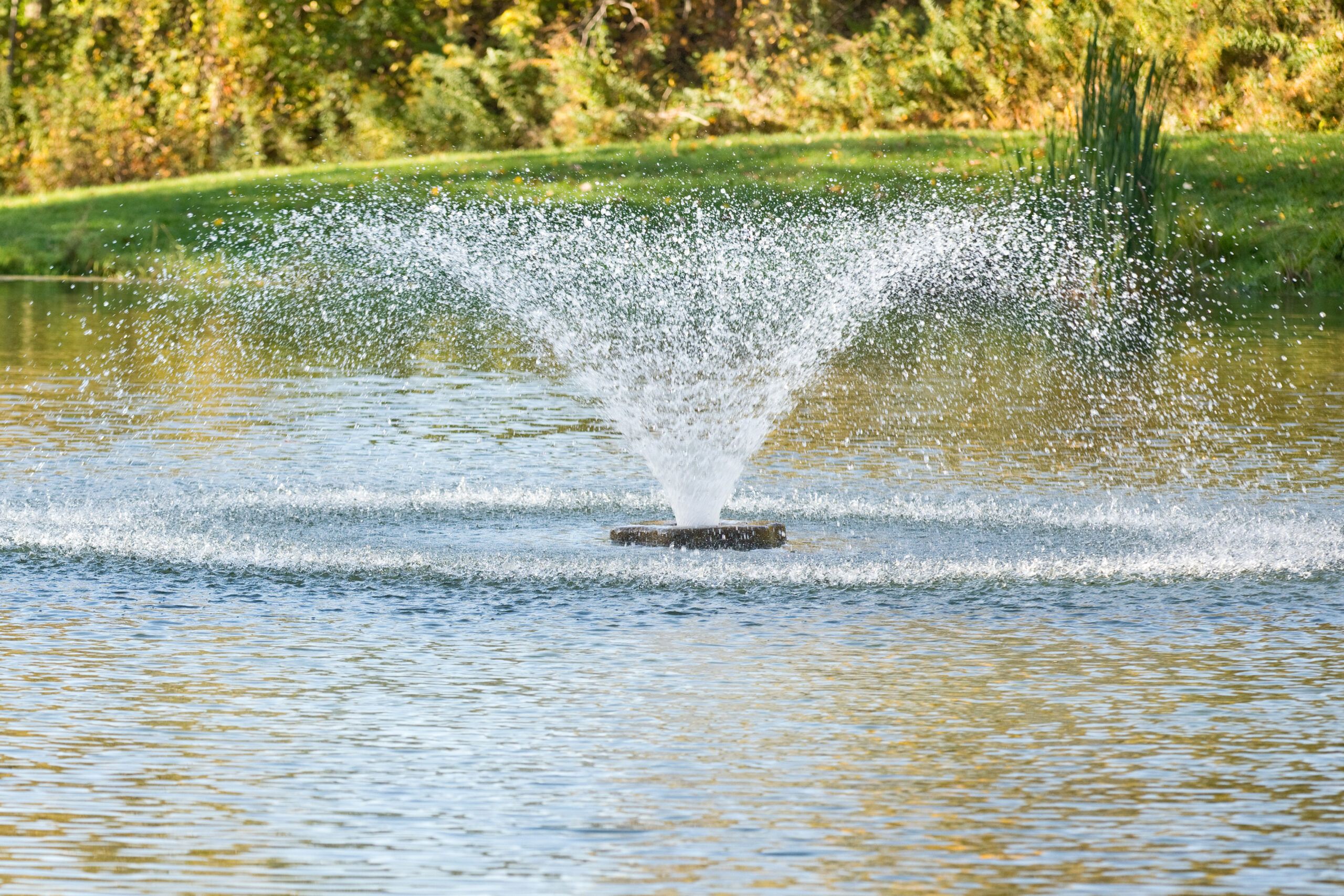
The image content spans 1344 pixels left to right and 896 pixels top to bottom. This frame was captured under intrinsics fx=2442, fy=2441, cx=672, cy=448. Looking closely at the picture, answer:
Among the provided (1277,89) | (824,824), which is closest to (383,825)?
(824,824)

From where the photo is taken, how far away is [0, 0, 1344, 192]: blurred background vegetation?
33.2m

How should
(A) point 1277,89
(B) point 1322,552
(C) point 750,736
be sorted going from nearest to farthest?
(C) point 750,736 → (B) point 1322,552 → (A) point 1277,89

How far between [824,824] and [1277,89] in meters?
27.8

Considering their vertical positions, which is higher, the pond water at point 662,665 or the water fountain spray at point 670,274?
the water fountain spray at point 670,274

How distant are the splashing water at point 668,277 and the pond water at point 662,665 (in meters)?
3.94

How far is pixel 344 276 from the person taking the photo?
26.5 meters

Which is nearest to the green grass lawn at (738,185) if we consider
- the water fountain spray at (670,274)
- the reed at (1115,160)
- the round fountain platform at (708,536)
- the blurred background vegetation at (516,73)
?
the water fountain spray at (670,274)

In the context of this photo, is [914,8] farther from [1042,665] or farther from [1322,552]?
[1042,665]

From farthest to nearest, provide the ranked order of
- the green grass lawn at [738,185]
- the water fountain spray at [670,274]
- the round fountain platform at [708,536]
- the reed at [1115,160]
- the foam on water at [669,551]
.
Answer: the green grass lawn at [738,185] < the reed at [1115,160] < the water fountain spray at [670,274] < the round fountain platform at [708,536] < the foam on water at [669,551]

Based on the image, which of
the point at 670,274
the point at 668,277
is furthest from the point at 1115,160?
the point at 670,274

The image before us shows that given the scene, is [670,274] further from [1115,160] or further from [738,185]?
[1115,160]

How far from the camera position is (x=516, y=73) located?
3828 centimetres

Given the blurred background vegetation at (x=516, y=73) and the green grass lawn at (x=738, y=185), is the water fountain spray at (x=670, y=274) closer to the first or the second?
the green grass lawn at (x=738, y=185)

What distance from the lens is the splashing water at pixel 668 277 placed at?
64.2 ft
